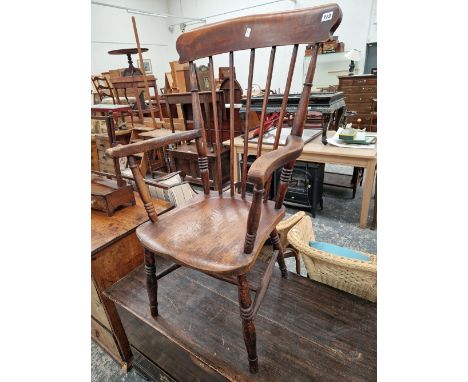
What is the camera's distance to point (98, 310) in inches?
44.8

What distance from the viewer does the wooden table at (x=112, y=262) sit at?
3.40 feet

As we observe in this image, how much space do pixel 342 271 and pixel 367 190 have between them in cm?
112

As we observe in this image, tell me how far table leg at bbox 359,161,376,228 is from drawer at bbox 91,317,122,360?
5.97ft

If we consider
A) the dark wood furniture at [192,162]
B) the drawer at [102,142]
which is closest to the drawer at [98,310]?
the drawer at [102,142]

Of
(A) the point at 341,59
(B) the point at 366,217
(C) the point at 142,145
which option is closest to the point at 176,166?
(B) the point at 366,217

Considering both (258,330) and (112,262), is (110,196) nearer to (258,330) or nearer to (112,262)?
(112,262)

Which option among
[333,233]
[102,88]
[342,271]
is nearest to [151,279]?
[342,271]

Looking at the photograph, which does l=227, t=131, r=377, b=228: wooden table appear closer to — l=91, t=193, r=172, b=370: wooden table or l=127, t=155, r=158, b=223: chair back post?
l=91, t=193, r=172, b=370: wooden table

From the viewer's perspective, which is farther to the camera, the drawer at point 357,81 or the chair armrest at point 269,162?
the drawer at point 357,81

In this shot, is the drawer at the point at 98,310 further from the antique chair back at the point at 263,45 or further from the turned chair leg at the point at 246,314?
the turned chair leg at the point at 246,314

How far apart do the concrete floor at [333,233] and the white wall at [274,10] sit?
154 inches

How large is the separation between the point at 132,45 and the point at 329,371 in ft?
27.2

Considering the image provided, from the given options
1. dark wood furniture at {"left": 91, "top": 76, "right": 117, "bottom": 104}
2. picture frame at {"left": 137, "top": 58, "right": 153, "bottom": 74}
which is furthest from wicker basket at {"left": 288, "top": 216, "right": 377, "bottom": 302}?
picture frame at {"left": 137, "top": 58, "right": 153, "bottom": 74}

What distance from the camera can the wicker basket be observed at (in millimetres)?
955
